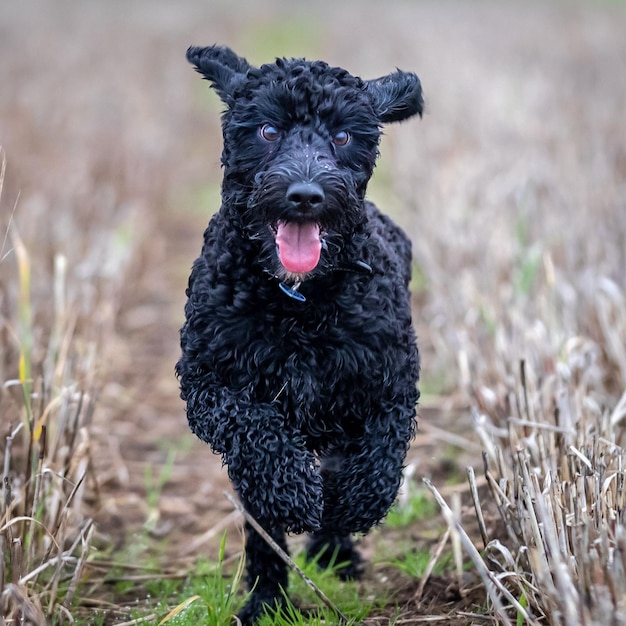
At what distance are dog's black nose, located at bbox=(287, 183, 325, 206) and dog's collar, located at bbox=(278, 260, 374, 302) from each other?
286 mm

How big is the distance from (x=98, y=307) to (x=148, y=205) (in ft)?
12.0

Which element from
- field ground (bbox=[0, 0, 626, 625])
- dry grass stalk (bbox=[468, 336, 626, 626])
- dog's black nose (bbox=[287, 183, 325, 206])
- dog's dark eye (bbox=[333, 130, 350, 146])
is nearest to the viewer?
dry grass stalk (bbox=[468, 336, 626, 626])

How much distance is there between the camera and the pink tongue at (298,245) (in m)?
3.02

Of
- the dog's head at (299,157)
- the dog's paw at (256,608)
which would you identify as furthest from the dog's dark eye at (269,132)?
the dog's paw at (256,608)

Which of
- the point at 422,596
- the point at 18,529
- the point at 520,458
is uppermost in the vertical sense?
the point at 520,458

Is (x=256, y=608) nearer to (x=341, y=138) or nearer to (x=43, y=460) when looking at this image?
(x=43, y=460)

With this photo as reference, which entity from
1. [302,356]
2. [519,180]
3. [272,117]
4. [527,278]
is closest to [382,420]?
[302,356]

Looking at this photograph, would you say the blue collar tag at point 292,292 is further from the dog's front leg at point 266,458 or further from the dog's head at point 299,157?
the dog's front leg at point 266,458

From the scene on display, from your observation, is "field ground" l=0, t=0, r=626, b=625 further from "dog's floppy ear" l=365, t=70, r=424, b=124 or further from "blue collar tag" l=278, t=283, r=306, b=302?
"blue collar tag" l=278, t=283, r=306, b=302

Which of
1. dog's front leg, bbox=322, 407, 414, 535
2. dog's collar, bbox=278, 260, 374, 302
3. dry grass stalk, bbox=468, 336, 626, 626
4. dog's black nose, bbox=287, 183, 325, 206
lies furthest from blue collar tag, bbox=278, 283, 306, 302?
dry grass stalk, bbox=468, 336, 626, 626

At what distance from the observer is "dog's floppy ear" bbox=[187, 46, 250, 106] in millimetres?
3377

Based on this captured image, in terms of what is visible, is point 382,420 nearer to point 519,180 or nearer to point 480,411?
point 480,411

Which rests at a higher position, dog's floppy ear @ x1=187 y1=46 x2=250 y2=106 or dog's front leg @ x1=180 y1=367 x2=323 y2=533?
dog's floppy ear @ x1=187 y1=46 x2=250 y2=106

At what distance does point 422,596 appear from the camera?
3736mm
